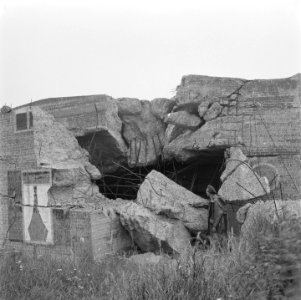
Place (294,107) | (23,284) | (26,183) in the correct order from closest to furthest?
(23,284), (294,107), (26,183)

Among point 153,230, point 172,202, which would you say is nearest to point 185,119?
point 172,202

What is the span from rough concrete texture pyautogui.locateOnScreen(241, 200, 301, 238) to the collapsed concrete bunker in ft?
1.53

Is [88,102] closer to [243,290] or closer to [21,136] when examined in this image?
[21,136]

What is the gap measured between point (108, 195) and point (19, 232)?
1.77 metres

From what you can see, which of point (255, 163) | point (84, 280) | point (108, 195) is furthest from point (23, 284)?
point (108, 195)

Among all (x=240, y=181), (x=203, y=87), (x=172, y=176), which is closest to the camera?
(x=240, y=181)

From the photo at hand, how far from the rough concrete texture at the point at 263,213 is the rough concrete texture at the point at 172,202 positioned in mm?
917

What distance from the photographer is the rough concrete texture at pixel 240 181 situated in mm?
5453

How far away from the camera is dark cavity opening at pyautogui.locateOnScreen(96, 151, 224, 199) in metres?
6.93

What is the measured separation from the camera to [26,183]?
6316 millimetres

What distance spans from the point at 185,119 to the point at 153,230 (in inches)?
63.2

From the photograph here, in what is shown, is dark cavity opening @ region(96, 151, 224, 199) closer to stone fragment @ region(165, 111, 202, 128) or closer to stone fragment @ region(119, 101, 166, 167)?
stone fragment @ region(119, 101, 166, 167)

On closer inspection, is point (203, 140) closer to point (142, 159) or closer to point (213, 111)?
point (213, 111)

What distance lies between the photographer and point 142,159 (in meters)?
6.85
